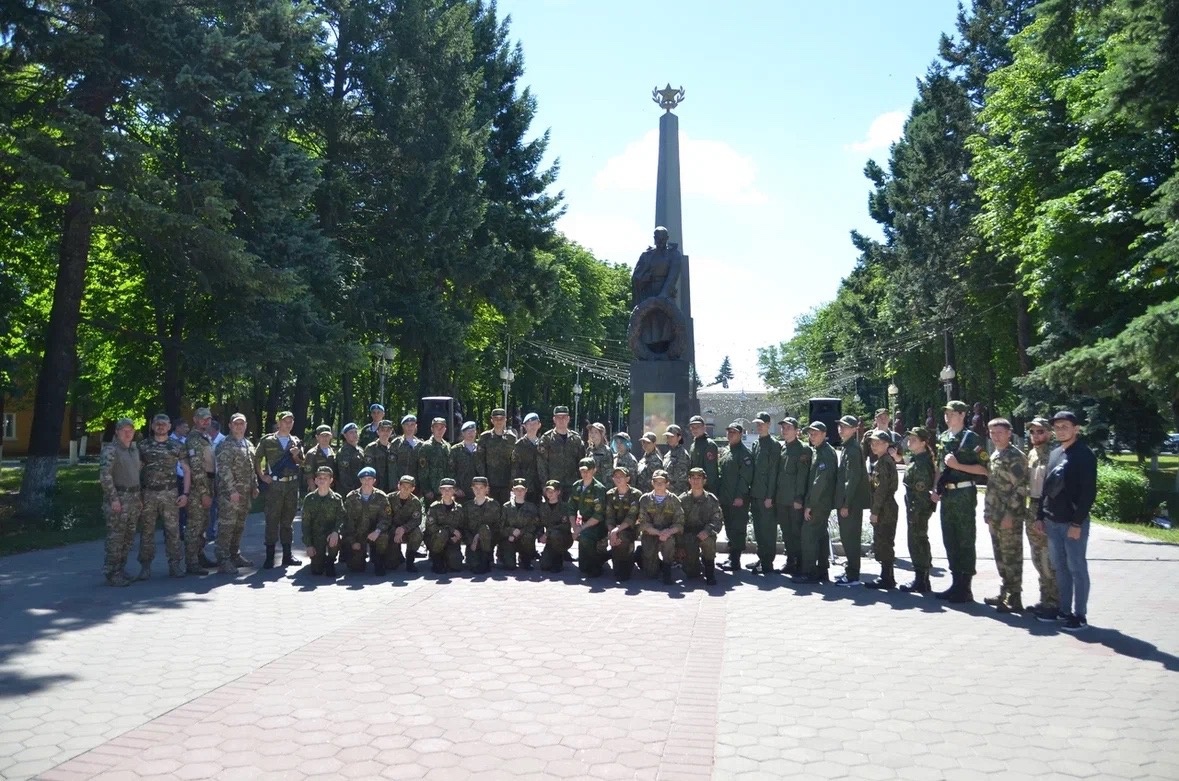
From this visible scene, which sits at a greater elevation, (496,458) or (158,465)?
(496,458)

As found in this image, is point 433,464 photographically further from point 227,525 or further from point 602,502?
point 602,502

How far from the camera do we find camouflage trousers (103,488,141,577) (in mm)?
9031

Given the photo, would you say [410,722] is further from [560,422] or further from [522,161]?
[522,161]

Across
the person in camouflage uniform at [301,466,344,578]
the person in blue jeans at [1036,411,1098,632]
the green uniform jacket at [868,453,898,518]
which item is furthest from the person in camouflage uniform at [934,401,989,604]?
the person in camouflage uniform at [301,466,344,578]

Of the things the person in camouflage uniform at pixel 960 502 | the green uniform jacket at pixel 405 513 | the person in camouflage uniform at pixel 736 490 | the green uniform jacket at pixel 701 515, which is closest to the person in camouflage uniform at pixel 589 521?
the green uniform jacket at pixel 701 515

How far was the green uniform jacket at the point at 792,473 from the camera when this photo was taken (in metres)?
9.94

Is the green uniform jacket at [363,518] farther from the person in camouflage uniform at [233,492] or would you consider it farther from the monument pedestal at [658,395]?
the monument pedestal at [658,395]

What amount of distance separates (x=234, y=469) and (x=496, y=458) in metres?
3.31

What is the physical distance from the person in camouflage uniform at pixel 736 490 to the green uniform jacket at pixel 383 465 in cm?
442

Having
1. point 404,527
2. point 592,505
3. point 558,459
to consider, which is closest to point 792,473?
point 592,505

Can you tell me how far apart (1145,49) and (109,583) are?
14676mm

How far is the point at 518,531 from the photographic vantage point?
10.2 meters

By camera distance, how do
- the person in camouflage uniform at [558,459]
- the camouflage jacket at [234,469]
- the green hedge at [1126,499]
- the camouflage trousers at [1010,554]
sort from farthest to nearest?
the green hedge at [1126,499] < the person in camouflage uniform at [558,459] < the camouflage jacket at [234,469] < the camouflage trousers at [1010,554]

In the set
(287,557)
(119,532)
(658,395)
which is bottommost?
(287,557)
